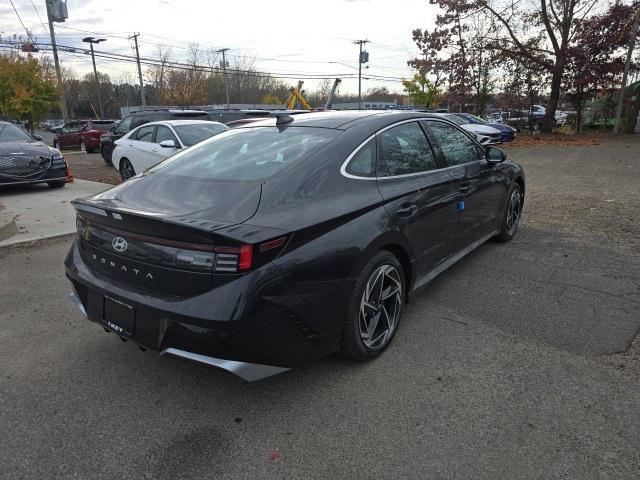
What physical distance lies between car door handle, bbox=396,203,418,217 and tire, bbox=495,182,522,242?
7.75 ft

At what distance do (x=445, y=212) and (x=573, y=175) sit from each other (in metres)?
9.43

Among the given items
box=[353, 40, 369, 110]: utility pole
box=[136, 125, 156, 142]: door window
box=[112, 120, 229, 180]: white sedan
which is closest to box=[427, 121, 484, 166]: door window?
box=[112, 120, 229, 180]: white sedan

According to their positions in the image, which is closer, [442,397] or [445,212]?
[442,397]

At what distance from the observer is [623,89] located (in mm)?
Result: 24203

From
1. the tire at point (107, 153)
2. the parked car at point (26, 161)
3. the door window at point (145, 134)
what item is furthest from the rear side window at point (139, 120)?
the parked car at point (26, 161)

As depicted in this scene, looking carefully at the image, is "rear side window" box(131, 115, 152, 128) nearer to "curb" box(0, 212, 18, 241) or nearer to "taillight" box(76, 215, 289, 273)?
"curb" box(0, 212, 18, 241)

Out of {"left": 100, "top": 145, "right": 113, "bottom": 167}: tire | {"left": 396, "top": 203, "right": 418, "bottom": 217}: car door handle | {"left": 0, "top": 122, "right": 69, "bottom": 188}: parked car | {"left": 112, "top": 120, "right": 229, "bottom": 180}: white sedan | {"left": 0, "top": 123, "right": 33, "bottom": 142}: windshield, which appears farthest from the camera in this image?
{"left": 100, "top": 145, "right": 113, "bottom": 167}: tire

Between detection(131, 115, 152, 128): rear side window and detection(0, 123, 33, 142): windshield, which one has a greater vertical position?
detection(131, 115, 152, 128): rear side window

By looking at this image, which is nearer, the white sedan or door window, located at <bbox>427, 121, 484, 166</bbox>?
door window, located at <bbox>427, 121, 484, 166</bbox>

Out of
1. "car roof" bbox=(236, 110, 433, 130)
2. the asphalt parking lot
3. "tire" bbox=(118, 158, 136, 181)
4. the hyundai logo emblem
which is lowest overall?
the asphalt parking lot

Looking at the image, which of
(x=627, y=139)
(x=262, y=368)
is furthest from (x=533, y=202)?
(x=627, y=139)

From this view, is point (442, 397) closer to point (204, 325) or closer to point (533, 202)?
point (204, 325)

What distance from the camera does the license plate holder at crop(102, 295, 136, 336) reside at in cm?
258

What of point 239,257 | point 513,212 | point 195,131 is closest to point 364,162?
point 239,257
